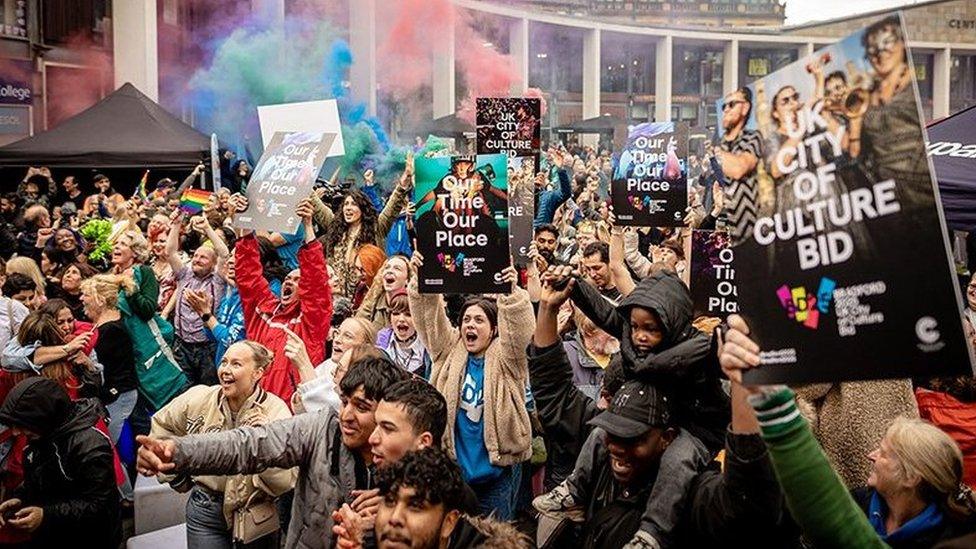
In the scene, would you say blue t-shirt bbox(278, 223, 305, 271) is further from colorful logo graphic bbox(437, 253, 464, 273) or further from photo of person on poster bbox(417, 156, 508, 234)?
colorful logo graphic bbox(437, 253, 464, 273)

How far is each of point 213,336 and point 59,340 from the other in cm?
207

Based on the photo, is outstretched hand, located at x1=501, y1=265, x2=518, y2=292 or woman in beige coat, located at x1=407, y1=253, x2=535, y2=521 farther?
outstretched hand, located at x1=501, y1=265, x2=518, y2=292

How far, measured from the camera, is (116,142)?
1559cm

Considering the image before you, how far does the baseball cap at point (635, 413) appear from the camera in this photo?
3.31 meters

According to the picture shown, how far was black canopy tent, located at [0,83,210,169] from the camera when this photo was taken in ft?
49.7

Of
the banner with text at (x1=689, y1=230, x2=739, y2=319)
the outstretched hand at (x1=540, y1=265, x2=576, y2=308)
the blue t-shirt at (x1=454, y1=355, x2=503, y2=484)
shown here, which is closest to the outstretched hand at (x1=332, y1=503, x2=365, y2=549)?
the outstretched hand at (x1=540, y1=265, x2=576, y2=308)

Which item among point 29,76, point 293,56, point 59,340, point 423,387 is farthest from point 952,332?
point 293,56

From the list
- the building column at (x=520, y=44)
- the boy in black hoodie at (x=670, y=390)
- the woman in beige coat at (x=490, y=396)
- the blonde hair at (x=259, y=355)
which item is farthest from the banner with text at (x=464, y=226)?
the building column at (x=520, y=44)

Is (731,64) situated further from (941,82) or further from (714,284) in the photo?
(714,284)

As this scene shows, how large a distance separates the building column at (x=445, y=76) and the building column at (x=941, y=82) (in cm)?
2766

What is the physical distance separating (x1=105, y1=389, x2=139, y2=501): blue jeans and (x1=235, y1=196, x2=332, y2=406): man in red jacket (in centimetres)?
99

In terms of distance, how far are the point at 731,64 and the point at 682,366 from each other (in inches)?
2119

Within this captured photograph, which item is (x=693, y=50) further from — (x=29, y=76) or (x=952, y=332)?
(x=952, y=332)

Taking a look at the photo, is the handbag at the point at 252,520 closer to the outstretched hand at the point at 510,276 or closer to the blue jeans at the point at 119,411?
the outstretched hand at the point at 510,276
